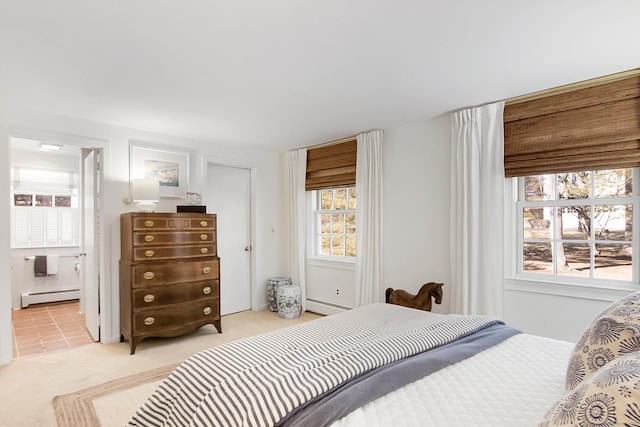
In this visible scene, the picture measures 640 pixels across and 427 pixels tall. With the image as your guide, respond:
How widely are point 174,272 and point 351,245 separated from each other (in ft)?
7.05

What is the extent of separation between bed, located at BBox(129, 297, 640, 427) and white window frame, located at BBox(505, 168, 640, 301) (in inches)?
49.5

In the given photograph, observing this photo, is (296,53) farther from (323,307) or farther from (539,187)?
(323,307)

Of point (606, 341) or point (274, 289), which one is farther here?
point (274, 289)

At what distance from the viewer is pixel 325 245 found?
4.88 meters

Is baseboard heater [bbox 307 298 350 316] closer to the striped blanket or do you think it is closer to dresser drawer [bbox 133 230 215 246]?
dresser drawer [bbox 133 230 215 246]

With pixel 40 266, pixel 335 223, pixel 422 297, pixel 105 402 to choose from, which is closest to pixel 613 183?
pixel 422 297

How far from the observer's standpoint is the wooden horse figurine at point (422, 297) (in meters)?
3.21

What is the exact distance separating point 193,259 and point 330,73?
242 cm

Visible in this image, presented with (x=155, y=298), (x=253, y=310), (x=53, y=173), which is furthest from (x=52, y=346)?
(x=53, y=173)

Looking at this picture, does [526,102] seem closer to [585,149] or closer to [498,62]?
[585,149]

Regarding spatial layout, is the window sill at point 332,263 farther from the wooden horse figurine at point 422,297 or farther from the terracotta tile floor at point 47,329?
the terracotta tile floor at point 47,329

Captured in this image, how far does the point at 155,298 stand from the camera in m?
3.42

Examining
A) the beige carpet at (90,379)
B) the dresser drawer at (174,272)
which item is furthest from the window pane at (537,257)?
the dresser drawer at (174,272)

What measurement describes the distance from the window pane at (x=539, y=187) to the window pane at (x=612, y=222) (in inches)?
14.0
